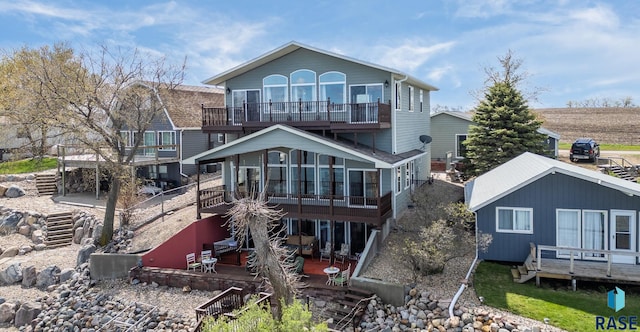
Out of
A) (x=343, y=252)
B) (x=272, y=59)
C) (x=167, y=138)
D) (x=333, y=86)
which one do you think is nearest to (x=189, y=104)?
(x=167, y=138)

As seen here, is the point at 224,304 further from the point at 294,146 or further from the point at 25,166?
the point at 25,166

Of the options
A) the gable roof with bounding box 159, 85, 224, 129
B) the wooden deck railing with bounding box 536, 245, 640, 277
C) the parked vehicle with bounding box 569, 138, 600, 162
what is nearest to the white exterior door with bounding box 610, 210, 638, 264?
the wooden deck railing with bounding box 536, 245, 640, 277

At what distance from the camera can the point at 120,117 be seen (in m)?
19.9

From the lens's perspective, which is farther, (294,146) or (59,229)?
(59,229)

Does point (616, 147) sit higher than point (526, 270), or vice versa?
point (616, 147)

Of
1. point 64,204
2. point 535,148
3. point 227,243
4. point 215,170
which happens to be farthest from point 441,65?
point 64,204

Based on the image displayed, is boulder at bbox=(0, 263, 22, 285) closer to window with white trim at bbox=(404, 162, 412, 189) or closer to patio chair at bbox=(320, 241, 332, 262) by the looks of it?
patio chair at bbox=(320, 241, 332, 262)

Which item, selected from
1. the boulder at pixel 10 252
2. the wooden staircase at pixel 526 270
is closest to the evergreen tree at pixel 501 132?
the wooden staircase at pixel 526 270

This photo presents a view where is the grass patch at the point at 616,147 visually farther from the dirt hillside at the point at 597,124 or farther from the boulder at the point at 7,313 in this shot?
the boulder at the point at 7,313

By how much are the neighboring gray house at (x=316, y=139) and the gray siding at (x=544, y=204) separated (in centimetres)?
414

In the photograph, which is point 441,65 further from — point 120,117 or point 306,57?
point 120,117

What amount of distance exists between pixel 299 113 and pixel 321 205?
4.89m

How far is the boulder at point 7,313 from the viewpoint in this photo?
16734 mm

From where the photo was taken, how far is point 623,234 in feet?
45.9
